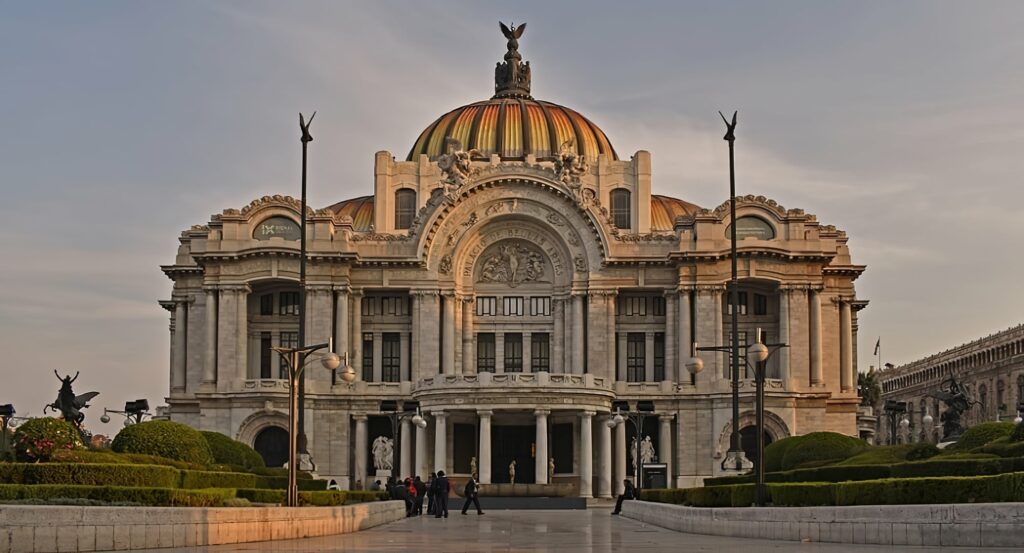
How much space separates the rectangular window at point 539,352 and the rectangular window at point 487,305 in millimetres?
2805

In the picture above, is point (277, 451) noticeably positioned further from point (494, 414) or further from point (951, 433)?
point (951, 433)

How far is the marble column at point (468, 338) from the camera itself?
307 ft

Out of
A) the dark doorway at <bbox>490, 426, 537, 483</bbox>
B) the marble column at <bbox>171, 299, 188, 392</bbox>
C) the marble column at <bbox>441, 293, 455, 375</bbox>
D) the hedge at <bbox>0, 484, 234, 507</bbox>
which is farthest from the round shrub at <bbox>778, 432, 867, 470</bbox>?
the marble column at <bbox>171, 299, 188, 392</bbox>

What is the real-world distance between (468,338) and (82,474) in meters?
56.2

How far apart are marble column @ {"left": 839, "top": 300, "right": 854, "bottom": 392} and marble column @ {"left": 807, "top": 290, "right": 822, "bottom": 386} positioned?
12.7 feet

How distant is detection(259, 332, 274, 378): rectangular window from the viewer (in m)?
93.5

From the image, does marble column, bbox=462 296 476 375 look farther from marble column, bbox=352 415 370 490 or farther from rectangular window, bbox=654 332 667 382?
rectangular window, bbox=654 332 667 382

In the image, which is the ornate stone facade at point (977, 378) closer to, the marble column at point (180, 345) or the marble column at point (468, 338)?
the marble column at point (468, 338)

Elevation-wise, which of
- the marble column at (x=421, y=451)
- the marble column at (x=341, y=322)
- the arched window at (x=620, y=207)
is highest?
the arched window at (x=620, y=207)

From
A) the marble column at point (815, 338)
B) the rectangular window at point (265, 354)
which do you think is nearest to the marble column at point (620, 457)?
the marble column at point (815, 338)

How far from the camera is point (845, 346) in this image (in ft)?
309

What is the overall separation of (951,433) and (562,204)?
30.3m

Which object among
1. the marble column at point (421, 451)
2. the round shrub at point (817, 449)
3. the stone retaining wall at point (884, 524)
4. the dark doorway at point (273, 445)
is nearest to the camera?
the stone retaining wall at point (884, 524)

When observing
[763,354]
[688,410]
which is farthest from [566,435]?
[763,354]
